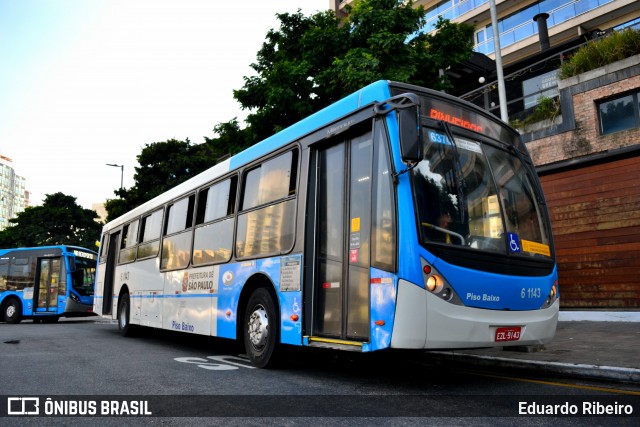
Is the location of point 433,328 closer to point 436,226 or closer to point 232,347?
point 436,226

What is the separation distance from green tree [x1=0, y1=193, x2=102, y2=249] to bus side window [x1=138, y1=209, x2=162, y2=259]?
47.2 metres

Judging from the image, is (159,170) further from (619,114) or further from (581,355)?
(581,355)

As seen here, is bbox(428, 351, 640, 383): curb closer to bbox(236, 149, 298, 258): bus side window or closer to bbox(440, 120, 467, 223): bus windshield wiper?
bbox(440, 120, 467, 223): bus windshield wiper

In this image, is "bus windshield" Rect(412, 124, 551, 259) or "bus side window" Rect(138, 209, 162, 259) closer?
"bus windshield" Rect(412, 124, 551, 259)

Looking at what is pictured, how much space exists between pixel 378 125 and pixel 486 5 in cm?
2904

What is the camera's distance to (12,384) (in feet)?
19.3

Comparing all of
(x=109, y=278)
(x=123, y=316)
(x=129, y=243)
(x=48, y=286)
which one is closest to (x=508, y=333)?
(x=123, y=316)

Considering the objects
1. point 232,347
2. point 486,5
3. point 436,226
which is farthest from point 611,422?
point 486,5

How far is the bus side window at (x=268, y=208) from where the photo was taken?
688cm

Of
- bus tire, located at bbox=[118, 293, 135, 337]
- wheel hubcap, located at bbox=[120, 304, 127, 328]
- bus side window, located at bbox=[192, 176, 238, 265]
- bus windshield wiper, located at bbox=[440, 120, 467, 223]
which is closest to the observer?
bus windshield wiper, located at bbox=[440, 120, 467, 223]

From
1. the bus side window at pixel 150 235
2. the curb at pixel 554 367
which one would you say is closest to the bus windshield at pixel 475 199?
the curb at pixel 554 367

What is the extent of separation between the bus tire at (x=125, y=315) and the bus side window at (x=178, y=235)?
2.78m

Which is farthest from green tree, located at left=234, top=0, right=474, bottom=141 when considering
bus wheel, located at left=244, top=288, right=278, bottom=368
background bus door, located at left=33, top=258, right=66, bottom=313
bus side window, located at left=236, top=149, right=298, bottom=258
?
background bus door, located at left=33, top=258, right=66, bottom=313

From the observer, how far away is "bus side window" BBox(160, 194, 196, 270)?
979cm
